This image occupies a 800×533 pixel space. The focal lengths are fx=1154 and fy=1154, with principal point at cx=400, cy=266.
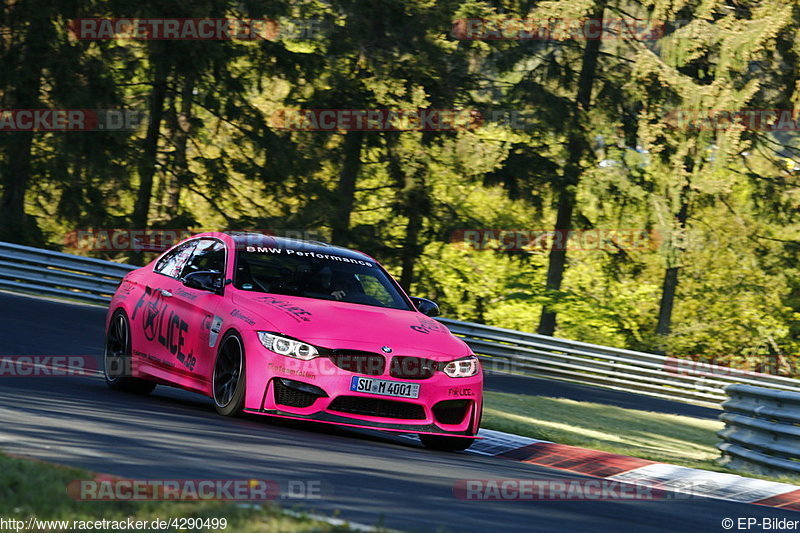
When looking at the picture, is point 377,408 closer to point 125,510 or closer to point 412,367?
point 412,367

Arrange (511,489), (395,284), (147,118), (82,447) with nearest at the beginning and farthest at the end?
(82,447)
(511,489)
(395,284)
(147,118)

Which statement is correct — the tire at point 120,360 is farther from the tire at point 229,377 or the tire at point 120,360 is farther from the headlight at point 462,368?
the headlight at point 462,368

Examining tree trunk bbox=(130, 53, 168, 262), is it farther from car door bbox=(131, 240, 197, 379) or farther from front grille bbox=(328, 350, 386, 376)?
front grille bbox=(328, 350, 386, 376)

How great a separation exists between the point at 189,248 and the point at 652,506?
525cm

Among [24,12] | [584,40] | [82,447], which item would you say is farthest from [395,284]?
[584,40]

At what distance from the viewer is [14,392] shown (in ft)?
30.2

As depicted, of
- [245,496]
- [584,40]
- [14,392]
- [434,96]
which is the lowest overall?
[14,392]

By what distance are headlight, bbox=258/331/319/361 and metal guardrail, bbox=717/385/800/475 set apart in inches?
157

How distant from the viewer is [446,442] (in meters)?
9.30

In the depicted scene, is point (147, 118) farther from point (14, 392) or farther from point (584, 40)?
point (14, 392)

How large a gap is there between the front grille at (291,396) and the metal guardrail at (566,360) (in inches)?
559

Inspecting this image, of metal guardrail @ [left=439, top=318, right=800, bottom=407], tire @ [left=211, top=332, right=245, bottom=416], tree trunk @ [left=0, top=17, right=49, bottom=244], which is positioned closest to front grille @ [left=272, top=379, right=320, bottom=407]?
tire @ [left=211, top=332, right=245, bottom=416]

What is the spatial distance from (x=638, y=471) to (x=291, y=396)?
282 centimetres

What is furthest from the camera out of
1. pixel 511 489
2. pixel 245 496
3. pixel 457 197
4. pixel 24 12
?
pixel 457 197
